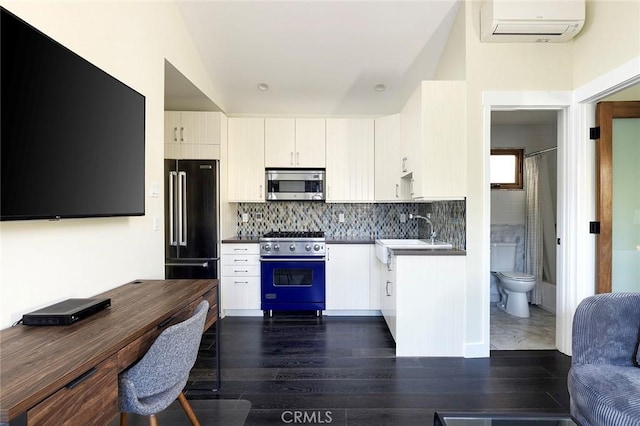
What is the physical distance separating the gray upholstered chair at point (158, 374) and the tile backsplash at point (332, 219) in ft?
9.45

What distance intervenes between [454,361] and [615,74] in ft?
8.02

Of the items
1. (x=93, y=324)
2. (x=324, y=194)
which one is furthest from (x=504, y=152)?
(x=93, y=324)

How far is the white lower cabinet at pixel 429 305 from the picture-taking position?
2660mm

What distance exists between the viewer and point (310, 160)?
12.7 ft

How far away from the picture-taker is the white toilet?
3.60 meters

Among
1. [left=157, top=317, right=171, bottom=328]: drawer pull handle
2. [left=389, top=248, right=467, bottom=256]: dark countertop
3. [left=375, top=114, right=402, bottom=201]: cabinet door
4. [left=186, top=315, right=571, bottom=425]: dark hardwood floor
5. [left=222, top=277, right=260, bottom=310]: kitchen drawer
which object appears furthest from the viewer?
[left=375, top=114, right=402, bottom=201]: cabinet door

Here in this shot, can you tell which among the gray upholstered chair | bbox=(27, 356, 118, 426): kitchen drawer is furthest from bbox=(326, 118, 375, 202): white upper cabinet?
bbox=(27, 356, 118, 426): kitchen drawer

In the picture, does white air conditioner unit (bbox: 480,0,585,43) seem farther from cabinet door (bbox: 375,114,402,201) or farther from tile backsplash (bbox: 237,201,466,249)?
tile backsplash (bbox: 237,201,466,249)

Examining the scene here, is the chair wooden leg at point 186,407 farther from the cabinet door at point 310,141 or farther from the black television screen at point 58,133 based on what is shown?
the cabinet door at point 310,141

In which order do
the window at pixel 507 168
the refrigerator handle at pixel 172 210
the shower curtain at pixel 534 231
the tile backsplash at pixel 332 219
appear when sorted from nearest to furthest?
1. the refrigerator handle at pixel 172 210
2. the shower curtain at pixel 534 231
3. the tile backsplash at pixel 332 219
4. the window at pixel 507 168

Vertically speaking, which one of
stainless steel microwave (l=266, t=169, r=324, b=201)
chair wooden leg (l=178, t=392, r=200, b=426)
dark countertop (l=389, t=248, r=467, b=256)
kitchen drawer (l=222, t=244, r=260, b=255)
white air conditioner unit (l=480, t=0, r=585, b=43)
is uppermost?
white air conditioner unit (l=480, t=0, r=585, b=43)

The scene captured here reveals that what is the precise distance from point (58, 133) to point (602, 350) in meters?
2.82

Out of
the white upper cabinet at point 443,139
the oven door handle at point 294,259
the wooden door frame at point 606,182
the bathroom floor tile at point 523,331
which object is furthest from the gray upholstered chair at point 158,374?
the wooden door frame at point 606,182

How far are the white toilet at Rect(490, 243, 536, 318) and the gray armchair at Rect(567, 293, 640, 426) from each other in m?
2.10
